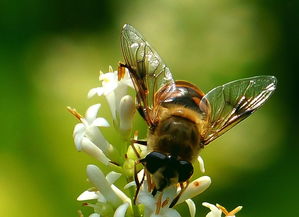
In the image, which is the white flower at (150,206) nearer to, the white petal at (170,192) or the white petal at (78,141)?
the white petal at (170,192)

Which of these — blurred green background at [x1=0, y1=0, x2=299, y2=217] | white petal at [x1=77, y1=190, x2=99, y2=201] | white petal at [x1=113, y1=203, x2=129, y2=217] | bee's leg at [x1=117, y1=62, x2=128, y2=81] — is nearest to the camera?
white petal at [x1=113, y1=203, x2=129, y2=217]

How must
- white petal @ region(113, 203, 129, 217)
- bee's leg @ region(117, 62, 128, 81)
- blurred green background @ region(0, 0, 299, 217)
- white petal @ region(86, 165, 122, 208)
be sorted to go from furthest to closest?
1. blurred green background @ region(0, 0, 299, 217)
2. bee's leg @ region(117, 62, 128, 81)
3. white petal @ region(86, 165, 122, 208)
4. white petal @ region(113, 203, 129, 217)

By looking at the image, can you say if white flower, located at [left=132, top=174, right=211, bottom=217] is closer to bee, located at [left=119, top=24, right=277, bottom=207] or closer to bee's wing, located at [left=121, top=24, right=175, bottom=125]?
bee, located at [left=119, top=24, right=277, bottom=207]

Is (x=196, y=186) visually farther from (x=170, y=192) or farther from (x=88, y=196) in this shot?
(x=88, y=196)

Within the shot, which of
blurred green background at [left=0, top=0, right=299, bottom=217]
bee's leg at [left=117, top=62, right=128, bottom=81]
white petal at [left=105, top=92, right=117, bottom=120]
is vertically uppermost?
bee's leg at [left=117, top=62, right=128, bottom=81]

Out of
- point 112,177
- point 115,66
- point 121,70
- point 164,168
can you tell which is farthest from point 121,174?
point 115,66

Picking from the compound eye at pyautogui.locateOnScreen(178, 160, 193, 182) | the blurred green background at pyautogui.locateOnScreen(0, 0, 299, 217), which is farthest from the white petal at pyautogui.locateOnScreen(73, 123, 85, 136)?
the blurred green background at pyautogui.locateOnScreen(0, 0, 299, 217)

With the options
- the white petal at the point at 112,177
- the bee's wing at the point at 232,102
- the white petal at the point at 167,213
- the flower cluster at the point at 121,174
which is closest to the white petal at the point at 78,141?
the flower cluster at the point at 121,174
